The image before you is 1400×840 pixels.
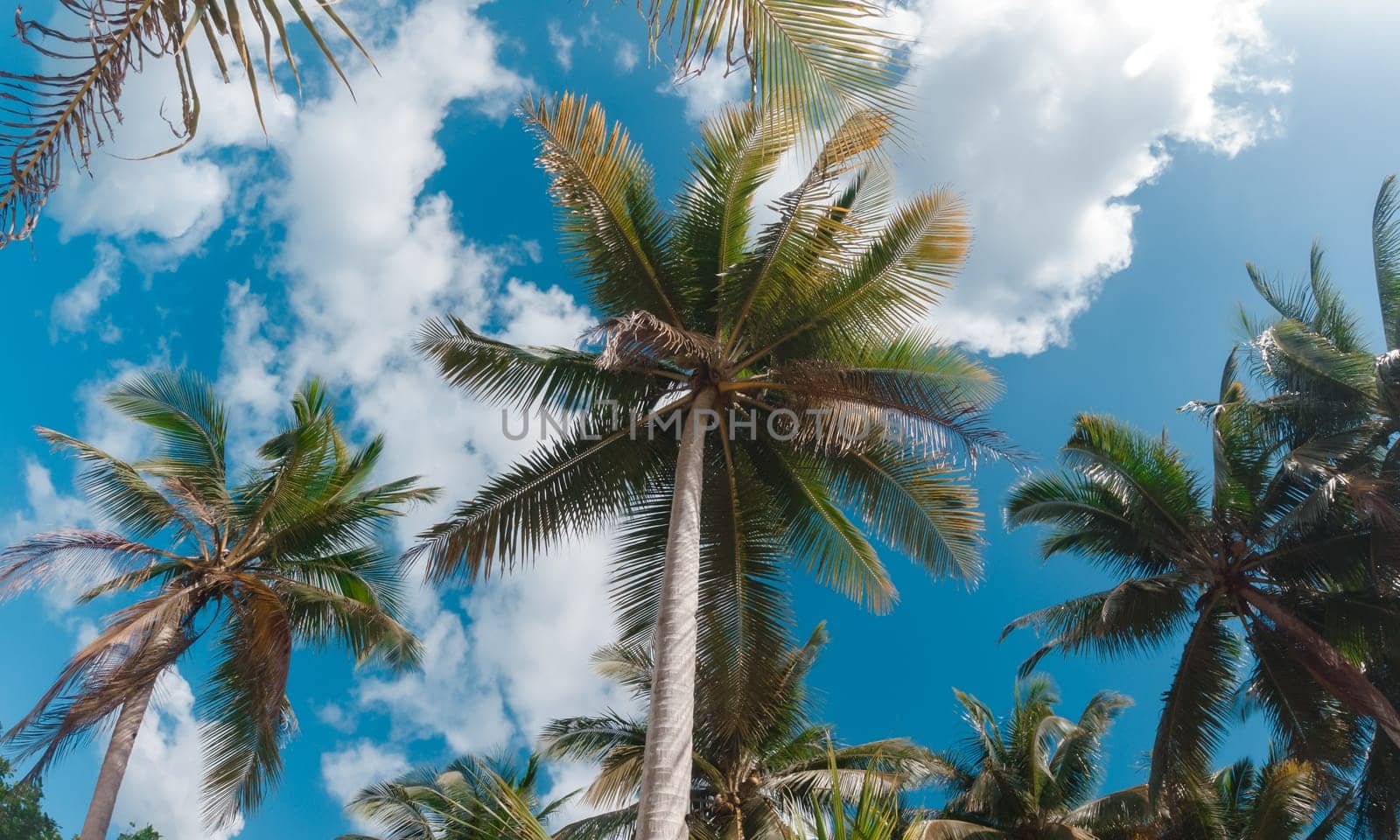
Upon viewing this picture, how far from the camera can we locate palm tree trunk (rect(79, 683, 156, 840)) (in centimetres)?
1209

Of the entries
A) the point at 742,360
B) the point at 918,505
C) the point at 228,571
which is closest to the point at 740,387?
the point at 742,360

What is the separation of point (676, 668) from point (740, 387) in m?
3.57

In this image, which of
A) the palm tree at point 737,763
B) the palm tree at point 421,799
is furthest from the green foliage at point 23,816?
the palm tree at point 737,763

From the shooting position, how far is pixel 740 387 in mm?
10414

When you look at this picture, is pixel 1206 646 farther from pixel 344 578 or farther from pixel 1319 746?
pixel 344 578

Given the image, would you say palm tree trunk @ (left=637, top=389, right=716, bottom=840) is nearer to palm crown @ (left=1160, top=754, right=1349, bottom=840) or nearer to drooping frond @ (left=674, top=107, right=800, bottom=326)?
drooping frond @ (left=674, top=107, right=800, bottom=326)

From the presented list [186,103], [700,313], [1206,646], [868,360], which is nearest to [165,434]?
[700,313]

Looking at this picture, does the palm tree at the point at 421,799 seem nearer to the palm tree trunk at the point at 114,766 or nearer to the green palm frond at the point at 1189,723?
the palm tree trunk at the point at 114,766

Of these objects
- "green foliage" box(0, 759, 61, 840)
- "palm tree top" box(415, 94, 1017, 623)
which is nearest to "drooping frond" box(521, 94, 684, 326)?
"palm tree top" box(415, 94, 1017, 623)

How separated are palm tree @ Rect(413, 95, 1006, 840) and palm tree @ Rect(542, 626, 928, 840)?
15.3 ft

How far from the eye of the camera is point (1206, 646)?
14.8 metres

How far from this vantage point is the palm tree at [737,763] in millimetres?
16672

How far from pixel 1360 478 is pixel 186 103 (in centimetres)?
1524

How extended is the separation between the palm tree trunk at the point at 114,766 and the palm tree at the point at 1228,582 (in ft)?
50.3
